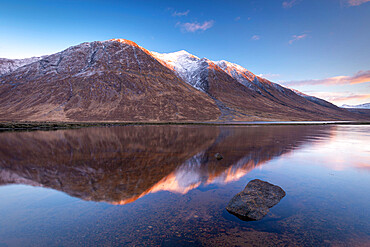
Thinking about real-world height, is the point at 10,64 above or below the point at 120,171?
above

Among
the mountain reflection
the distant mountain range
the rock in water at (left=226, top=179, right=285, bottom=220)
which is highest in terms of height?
the distant mountain range

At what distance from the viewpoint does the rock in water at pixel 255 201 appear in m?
8.53

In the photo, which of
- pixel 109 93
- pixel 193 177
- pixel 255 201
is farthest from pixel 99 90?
pixel 255 201

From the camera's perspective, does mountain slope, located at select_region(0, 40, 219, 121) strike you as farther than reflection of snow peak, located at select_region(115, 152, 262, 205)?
Yes

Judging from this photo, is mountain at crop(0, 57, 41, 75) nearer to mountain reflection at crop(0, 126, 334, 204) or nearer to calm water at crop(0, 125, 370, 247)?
mountain reflection at crop(0, 126, 334, 204)

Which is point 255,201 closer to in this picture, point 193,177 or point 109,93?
point 193,177

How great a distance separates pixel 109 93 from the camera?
136 meters

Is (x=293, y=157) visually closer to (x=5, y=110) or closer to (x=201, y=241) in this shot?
(x=201, y=241)

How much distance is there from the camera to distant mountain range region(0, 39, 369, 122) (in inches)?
4782

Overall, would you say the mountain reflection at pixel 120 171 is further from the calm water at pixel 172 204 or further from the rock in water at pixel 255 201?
the rock in water at pixel 255 201

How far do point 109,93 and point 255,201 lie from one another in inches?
5495

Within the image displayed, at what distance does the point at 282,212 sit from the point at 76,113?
127m

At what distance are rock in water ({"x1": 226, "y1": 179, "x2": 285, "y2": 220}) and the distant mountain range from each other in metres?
111

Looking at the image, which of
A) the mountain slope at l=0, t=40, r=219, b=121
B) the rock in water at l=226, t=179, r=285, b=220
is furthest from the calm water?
the mountain slope at l=0, t=40, r=219, b=121
